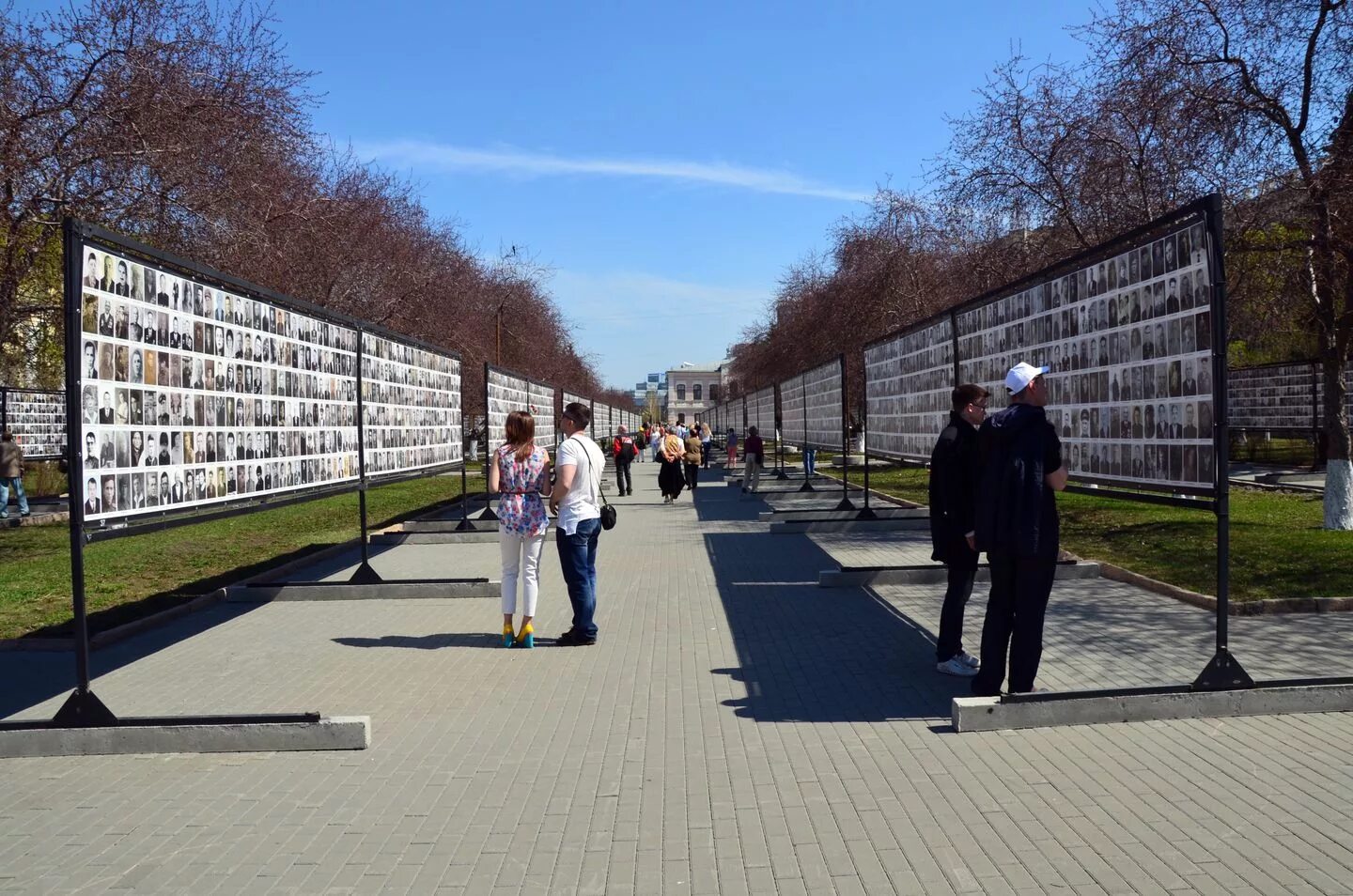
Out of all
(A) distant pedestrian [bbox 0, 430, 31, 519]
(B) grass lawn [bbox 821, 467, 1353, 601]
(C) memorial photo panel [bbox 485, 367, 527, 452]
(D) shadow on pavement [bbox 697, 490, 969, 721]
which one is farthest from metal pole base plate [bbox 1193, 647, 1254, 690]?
(A) distant pedestrian [bbox 0, 430, 31, 519]

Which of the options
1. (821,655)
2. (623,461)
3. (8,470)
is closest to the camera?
(821,655)

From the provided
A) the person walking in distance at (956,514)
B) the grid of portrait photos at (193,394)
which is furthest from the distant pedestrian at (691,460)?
the person walking in distance at (956,514)

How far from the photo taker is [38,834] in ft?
15.7

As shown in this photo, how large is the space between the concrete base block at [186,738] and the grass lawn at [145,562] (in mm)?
3819

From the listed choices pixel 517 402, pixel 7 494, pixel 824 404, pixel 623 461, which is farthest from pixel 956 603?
pixel 623 461

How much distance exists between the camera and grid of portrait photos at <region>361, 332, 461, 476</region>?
12.6 m

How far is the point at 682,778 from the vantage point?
17.7 ft

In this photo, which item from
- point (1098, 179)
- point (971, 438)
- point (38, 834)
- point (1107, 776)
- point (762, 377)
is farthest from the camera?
point (762, 377)

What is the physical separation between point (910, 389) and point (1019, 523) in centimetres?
915

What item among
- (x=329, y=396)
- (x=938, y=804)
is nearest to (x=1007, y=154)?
(x=329, y=396)

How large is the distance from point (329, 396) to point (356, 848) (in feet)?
23.3

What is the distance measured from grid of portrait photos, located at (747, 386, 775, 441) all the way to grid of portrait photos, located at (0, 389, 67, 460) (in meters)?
18.0

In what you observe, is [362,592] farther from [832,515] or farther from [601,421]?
[601,421]

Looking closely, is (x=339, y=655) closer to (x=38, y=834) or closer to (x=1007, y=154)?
(x=38, y=834)
